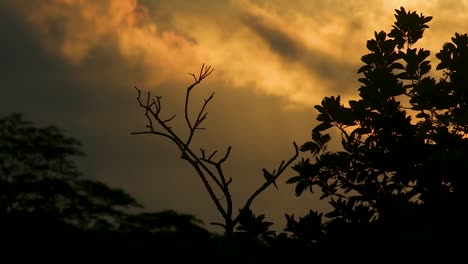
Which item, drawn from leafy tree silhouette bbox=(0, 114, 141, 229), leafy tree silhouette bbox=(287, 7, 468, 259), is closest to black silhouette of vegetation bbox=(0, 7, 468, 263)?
leafy tree silhouette bbox=(287, 7, 468, 259)

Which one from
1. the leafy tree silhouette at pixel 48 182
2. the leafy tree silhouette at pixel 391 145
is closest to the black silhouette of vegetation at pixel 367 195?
the leafy tree silhouette at pixel 391 145

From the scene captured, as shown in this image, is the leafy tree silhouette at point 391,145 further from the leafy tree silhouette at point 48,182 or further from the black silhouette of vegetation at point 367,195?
the leafy tree silhouette at point 48,182

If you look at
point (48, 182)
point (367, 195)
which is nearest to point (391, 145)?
point (367, 195)

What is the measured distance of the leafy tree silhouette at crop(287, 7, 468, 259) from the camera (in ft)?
22.5

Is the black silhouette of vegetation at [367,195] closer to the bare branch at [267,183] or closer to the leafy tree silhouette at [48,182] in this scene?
the bare branch at [267,183]

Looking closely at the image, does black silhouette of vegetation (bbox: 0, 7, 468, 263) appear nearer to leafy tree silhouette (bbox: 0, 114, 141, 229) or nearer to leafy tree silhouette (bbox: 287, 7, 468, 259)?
leafy tree silhouette (bbox: 287, 7, 468, 259)

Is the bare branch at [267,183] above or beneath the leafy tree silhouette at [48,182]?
beneath

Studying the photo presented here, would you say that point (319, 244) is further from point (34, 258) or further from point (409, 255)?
point (34, 258)

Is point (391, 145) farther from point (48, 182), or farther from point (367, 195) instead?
point (48, 182)

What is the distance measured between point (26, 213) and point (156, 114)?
1.56 meters

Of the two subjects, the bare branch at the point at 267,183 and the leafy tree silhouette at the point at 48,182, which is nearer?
the bare branch at the point at 267,183

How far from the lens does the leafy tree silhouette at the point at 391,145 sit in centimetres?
687

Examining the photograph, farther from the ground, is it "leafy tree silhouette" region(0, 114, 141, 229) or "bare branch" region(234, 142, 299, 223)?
"leafy tree silhouette" region(0, 114, 141, 229)

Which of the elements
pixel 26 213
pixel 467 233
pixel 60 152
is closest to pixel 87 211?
pixel 60 152
